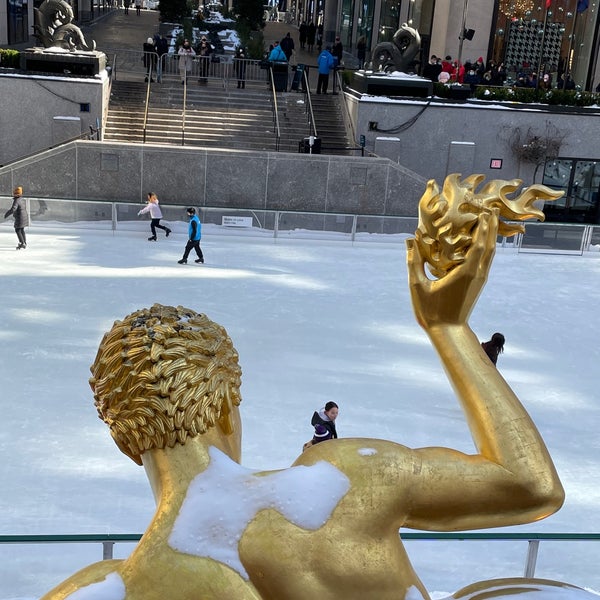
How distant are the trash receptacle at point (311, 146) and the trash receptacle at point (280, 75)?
4579mm

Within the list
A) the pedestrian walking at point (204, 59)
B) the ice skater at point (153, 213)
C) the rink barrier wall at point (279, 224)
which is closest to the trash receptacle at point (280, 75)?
the pedestrian walking at point (204, 59)

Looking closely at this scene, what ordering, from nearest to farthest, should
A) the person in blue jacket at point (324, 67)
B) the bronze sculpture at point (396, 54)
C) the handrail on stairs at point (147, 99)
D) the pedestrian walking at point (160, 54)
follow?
the handrail on stairs at point (147, 99), the bronze sculpture at point (396, 54), the pedestrian walking at point (160, 54), the person in blue jacket at point (324, 67)

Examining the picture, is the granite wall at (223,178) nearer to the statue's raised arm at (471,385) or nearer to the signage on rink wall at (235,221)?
the signage on rink wall at (235,221)

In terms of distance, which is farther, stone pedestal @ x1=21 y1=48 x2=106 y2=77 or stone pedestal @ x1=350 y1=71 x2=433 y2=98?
stone pedestal @ x1=350 y1=71 x2=433 y2=98

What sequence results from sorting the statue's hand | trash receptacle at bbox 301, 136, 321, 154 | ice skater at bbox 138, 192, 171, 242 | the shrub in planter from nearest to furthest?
1. the statue's hand
2. ice skater at bbox 138, 192, 171, 242
3. trash receptacle at bbox 301, 136, 321, 154
4. the shrub in planter

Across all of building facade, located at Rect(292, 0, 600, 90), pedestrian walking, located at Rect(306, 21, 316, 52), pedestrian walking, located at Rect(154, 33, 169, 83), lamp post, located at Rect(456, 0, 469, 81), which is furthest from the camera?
pedestrian walking, located at Rect(306, 21, 316, 52)

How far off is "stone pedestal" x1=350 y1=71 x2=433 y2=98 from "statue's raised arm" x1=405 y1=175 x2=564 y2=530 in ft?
66.5

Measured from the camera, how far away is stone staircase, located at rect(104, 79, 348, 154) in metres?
20.9

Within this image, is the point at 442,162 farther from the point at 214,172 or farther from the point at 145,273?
the point at 145,273

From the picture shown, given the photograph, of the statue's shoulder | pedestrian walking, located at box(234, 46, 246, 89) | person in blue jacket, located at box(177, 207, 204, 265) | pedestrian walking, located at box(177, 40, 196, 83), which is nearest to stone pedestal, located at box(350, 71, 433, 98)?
pedestrian walking, located at box(234, 46, 246, 89)

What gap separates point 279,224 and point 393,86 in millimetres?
7860

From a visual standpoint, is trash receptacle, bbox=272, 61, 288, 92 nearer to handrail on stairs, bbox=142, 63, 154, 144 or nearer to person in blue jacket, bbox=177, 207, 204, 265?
handrail on stairs, bbox=142, 63, 154, 144

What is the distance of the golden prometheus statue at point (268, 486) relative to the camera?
1.66 meters

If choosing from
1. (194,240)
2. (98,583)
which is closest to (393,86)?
(194,240)
